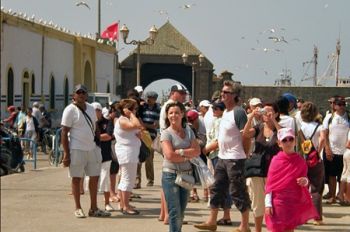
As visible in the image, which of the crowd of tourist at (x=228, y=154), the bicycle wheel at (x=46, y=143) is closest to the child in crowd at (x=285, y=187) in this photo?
the crowd of tourist at (x=228, y=154)

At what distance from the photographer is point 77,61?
135 ft

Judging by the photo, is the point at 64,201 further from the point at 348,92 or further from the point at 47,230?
the point at 348,92

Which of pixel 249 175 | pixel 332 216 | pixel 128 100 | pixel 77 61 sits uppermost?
pixel 77 61

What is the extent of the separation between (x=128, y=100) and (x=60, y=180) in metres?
4.40

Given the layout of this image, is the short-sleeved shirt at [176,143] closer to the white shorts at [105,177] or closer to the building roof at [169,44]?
the white shorts at [105,177]

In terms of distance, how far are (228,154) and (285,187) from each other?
54.4 inches

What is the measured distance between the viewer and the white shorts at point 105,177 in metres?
10.1

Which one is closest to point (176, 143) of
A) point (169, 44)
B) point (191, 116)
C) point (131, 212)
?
point (131, 212)

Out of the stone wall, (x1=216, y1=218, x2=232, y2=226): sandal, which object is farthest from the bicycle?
the stone wall

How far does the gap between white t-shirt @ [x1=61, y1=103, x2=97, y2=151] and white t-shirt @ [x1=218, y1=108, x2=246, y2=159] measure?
6.19 ft

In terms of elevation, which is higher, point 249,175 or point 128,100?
point 128,100

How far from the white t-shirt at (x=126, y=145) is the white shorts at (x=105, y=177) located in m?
0.52

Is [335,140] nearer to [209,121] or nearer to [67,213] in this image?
[209,121]

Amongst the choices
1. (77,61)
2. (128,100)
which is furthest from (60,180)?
(77,61)
